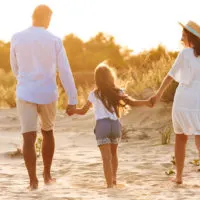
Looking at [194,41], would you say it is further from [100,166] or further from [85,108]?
[100,166]

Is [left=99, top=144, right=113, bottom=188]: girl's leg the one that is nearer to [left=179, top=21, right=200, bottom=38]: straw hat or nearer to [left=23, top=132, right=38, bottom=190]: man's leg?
[left=23, top=132, right=38, bottom=190]: man's leg

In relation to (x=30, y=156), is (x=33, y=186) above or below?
below

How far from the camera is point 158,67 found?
1412 cm

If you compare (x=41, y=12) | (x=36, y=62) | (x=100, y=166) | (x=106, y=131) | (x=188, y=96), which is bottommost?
(x=100, y=166)

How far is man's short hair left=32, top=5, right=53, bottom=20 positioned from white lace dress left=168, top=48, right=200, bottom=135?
146cm

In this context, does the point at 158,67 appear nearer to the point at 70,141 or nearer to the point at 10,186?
the point at 70,141

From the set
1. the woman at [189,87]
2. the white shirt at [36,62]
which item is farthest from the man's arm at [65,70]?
the woman at [189,87]

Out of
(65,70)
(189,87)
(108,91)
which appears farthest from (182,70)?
(65,70)

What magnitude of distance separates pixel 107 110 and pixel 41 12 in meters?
1.24

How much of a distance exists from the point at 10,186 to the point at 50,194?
748 millimetres

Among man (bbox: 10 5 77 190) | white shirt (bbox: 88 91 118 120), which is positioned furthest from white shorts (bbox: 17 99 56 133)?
white shirt (bbox: 88 91 118 120)

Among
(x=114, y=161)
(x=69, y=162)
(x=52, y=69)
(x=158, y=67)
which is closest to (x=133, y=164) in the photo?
(x=69, y=162)

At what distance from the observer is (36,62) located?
249 inches

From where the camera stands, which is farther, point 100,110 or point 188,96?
point 100,110
